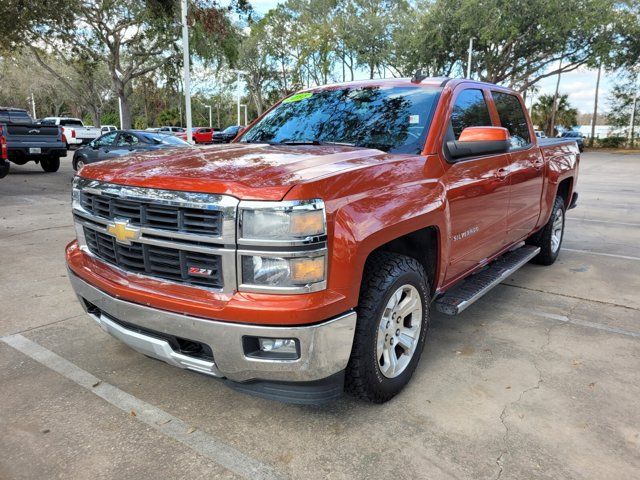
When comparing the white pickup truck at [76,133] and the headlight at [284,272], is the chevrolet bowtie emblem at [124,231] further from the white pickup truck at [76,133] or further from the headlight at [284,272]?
the white pickup truck at [76,133]

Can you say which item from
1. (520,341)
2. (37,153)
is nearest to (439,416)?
(520,341)

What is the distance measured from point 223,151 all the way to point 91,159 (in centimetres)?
1202

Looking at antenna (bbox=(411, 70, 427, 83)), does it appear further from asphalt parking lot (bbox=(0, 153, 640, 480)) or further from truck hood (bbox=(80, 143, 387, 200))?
asphalt parking lot (bbox=(0, 153, 640, 480))

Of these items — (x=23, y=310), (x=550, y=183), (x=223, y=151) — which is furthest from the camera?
(x=550, y=183)

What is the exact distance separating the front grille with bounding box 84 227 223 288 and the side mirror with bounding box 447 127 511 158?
5.88 ft

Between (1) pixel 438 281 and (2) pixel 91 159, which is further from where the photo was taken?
(2) pixel 91 159

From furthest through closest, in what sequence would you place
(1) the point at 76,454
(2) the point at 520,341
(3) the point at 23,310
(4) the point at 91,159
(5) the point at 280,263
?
(4) the point at 91,159 → (3) the point at 23,310 → (2) the point at 520,341 → (1) the point at 76,454 → (5) the point at 280,263

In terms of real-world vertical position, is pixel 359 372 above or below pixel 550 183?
below

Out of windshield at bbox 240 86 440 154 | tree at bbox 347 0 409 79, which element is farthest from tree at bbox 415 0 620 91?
windshield at bbox 240 86 440 154

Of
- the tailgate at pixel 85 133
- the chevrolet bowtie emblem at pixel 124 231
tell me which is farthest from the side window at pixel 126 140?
the tailgate at pixel 85 133

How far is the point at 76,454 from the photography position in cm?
242

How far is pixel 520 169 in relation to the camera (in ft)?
14.3

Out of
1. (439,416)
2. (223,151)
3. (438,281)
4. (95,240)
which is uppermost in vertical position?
(223,151)

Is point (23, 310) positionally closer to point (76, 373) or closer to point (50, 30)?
point (76, 373)
